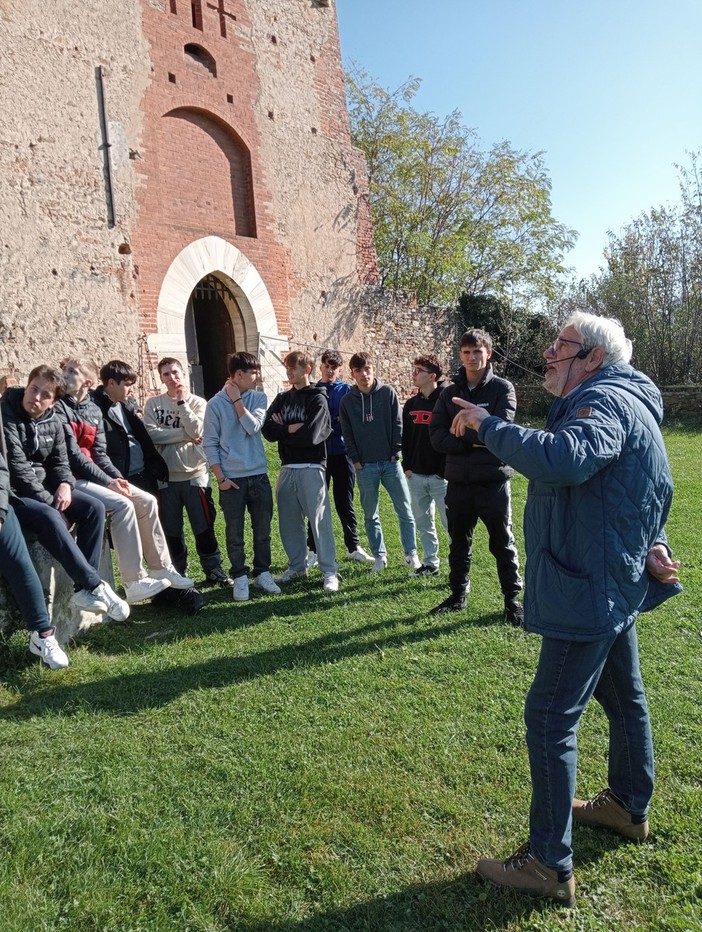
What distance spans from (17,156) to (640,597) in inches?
423

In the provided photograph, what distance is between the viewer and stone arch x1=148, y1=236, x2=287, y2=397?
1166cm

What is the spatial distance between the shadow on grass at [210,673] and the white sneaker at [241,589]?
74cm

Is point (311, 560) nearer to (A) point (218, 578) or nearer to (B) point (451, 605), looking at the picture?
(A) point (218, 578)

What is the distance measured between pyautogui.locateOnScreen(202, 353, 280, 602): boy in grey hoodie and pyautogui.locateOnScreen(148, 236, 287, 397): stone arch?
643cm

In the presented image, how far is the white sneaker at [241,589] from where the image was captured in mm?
5488

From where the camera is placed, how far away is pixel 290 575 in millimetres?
6000

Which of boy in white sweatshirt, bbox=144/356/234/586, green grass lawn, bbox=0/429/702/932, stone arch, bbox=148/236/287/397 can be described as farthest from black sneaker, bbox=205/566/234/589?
stone arch, bbox=148/236/287/397

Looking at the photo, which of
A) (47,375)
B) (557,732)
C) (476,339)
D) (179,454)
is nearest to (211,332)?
(179,454)

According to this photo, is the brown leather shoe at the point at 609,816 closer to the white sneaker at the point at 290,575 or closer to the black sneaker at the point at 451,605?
the black sneaker at the point at 451,605

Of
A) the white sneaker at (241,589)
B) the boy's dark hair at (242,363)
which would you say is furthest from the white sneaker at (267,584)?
the boy's dark hair at (242,363)

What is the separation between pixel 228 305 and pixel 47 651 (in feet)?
33.2

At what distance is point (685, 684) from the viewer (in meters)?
3.75

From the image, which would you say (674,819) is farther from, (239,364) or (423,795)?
(239,364)

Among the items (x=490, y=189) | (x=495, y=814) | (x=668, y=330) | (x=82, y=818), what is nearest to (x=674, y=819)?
(x=495, y=814)
